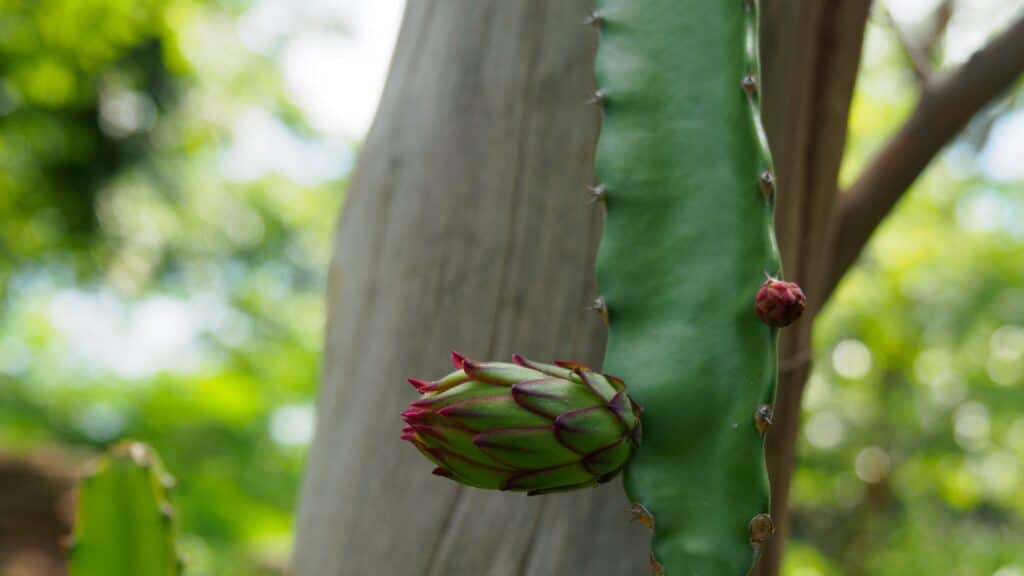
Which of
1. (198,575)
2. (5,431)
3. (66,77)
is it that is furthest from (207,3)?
(198,575)

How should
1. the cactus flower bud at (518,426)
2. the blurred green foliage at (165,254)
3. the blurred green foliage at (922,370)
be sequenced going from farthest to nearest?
the blurred green foliage at (922,370) → the blurred green foliage at (165,254) → the cactus flower bud at (518,426)

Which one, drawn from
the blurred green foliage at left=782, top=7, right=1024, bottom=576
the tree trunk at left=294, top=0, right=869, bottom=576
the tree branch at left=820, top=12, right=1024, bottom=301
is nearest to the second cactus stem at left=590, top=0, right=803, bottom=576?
the tree trunk at left=294, top=0, right=869, bottom=576

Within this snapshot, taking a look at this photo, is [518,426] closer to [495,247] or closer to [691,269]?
[691,269]

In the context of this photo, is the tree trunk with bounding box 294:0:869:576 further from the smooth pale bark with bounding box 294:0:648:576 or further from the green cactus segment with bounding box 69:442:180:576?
the green cactus segment with bounding box 69:442:180:576

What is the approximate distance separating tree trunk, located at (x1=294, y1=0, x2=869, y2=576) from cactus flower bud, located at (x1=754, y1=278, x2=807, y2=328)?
0.32m

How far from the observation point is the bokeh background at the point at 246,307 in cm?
327

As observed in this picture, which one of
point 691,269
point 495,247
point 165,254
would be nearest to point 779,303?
point 691,269

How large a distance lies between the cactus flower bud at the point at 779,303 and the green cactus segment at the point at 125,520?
0.68 m

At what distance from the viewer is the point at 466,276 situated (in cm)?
87

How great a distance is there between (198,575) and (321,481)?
2.21 m

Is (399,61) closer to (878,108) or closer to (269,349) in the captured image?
(269,349)

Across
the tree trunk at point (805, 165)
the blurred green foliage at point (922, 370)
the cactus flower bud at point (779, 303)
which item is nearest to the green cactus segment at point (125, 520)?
the tree trunk at point (805, 165)

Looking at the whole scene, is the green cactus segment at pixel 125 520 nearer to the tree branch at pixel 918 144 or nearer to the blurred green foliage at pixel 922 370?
the tree branch at pixel 918 144

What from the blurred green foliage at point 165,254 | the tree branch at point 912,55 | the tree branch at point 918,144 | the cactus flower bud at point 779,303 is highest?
the tree branch at point 912,55
